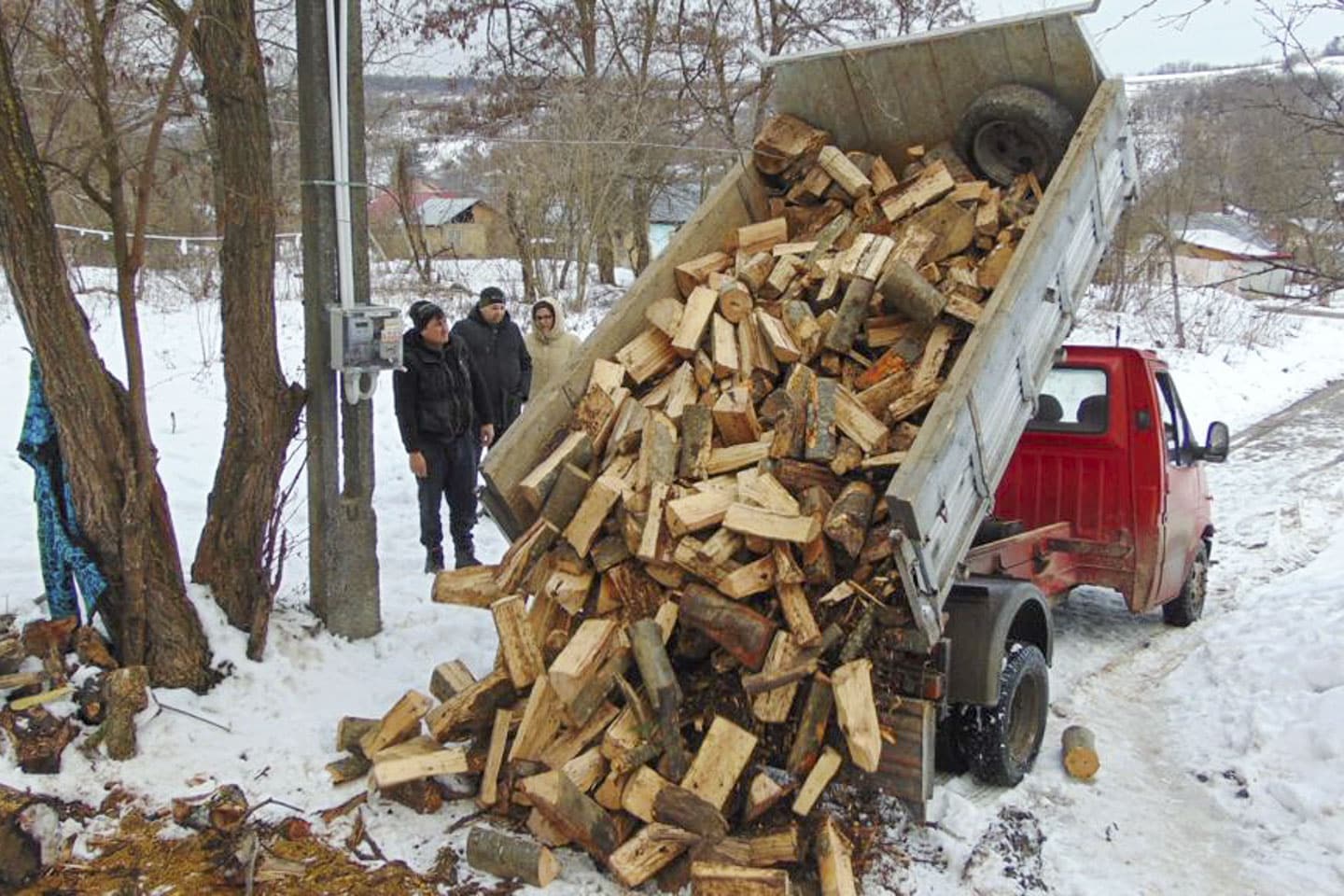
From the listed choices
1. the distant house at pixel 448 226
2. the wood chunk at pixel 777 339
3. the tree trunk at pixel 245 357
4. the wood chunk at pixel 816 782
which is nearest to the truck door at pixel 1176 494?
the wood chunk at pixel 777 339

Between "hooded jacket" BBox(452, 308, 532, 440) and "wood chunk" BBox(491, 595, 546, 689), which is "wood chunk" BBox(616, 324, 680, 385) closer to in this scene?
"wood chunk" BBox(491, 595, 546, 689)

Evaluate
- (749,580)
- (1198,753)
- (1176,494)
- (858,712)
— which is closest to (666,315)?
(749,580)

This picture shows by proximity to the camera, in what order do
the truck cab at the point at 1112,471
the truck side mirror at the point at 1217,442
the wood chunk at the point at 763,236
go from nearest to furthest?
1. the wood chunk at the point at 763,236
2. the truck cab at the point at 1112,471
3. the truck side mirror at the point at 1217,442

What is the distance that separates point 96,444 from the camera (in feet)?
14.8

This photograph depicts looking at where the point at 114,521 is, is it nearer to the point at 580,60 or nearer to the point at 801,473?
the point at 801,473

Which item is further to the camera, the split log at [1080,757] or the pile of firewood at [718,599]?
the split log at [1080,757]

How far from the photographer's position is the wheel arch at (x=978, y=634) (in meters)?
4.23

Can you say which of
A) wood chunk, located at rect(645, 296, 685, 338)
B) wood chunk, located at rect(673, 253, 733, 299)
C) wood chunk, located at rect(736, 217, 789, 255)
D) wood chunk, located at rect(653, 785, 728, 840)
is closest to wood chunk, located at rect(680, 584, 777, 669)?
wood chunk, located at rect(653, 785, 728, 840)

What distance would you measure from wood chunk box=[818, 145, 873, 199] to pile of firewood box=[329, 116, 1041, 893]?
56 cm

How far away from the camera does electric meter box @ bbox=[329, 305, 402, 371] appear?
5.14m

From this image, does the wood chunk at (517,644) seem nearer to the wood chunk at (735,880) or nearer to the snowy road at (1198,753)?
the wood chunk at (735,880)

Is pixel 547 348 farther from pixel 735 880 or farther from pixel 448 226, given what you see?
pixel 448 226

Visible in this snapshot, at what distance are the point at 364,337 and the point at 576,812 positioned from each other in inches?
104

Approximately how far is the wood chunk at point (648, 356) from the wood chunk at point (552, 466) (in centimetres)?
45
